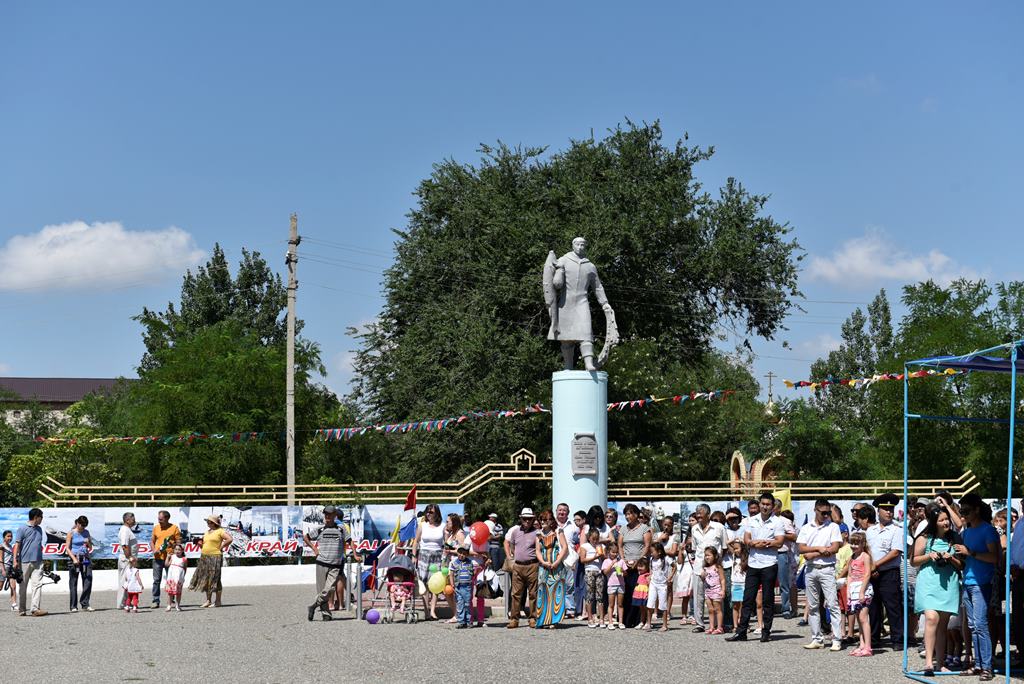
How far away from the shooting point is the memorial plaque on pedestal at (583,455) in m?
20.8

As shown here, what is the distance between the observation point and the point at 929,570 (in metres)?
11.5

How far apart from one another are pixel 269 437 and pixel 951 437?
21.9 m

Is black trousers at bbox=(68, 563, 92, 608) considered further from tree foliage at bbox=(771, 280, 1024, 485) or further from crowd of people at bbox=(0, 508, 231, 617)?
tree foliage at bbox=(771, 280, 1024, 485)

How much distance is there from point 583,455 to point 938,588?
983 cm

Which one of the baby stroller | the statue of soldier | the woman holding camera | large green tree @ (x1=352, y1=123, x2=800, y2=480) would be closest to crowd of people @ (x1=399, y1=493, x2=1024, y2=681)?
the woman holding camera

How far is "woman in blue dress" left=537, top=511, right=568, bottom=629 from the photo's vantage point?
1644 cm

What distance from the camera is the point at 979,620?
1121 centimetres

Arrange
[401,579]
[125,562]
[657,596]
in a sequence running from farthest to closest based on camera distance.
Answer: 1. [125,562]
2. [401,579]
3. [657,596]

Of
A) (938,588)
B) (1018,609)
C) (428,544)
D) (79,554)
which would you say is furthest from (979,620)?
(79,554)

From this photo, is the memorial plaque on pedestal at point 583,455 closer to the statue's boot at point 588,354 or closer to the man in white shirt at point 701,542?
the statue's boot at point 588,354

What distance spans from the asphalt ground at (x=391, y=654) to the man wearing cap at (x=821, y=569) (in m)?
0.28

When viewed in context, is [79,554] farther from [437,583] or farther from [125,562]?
[437,583]

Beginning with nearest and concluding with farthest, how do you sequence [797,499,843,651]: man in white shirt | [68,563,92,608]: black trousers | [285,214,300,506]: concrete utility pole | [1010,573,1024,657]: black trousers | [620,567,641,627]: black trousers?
[1010,573,1024,657]: black trousers → [797,499,843,651]: man in white shirt → [620,567,641,627]: black trousers → [68,563,92,608]: black trousers → [285,214,300,506]: concrete utility pole

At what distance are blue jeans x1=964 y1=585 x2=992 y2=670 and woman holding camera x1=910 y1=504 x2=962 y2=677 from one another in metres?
0.12
